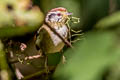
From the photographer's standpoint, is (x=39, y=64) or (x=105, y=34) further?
(x=39, y=64)

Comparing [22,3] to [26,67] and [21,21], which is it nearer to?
[21,21]

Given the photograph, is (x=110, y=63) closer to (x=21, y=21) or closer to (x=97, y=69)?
(x=97, y=69)

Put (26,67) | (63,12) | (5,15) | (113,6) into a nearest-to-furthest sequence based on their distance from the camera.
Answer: (5,15), (63,12), (26,67), (113,6)

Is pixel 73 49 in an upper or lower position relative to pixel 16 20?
lower

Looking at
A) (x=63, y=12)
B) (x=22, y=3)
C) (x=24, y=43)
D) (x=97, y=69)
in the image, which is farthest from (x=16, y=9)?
(x=63, y=12)

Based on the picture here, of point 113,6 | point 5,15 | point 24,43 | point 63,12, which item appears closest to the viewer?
point 5,15

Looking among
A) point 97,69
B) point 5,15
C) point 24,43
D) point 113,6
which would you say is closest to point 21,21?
point 5,15

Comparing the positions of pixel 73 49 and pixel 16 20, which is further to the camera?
pixel 73 49

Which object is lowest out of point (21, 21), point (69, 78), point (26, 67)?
point (26, 67)

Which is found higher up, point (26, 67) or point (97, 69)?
point (97, 69)
